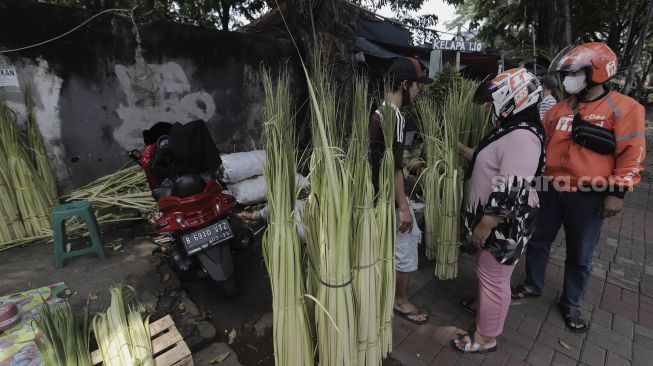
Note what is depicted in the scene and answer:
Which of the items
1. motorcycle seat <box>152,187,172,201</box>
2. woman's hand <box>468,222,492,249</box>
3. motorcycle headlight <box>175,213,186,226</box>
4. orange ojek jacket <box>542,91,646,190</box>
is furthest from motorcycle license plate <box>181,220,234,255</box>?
orange ojek jacket <box>542,91,646,190</box>

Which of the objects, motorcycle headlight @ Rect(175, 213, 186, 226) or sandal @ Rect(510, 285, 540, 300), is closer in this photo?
motorcycle headlight @ Rect(175, 213, 186, 226)

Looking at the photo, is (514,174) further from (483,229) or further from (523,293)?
(523,293)

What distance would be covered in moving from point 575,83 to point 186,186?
9.25 feet

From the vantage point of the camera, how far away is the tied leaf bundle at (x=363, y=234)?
3.92ft

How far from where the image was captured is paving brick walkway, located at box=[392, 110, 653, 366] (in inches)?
83.0

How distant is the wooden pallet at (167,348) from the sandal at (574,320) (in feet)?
8.36

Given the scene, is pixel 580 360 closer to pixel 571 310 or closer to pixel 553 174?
pixel 571 310

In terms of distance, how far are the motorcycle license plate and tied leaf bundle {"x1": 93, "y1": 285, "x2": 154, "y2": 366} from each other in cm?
77

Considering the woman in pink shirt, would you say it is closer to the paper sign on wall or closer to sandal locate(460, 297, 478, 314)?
sandal locate(460, 297, 478, 314)

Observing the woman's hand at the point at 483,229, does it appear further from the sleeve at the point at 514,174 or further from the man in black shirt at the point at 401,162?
the man in black shirt at the point at 401,162

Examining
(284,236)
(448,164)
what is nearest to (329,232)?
(284,236)

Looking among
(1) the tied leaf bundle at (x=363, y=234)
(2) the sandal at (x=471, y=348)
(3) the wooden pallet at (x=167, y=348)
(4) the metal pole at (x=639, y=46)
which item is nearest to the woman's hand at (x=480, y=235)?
(2) the sandal at (x=471, y=348)

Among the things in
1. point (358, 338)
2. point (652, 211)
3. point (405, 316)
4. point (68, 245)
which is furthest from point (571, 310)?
point (68, 245)

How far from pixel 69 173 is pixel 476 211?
14.0 ft
